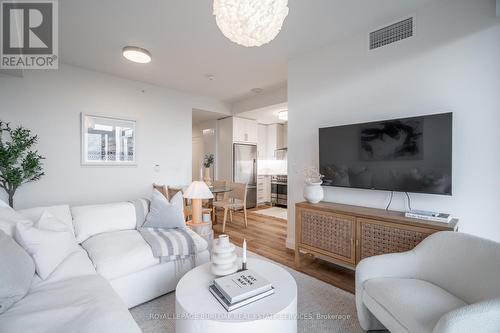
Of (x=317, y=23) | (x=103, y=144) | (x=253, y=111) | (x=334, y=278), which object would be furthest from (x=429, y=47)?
(x=103, y=144)

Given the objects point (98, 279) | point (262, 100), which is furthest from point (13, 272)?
point (262, 100)

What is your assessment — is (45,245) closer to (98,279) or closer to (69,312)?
(98,279)

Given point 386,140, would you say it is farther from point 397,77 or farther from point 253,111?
point 253,111

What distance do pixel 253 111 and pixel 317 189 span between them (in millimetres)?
3015

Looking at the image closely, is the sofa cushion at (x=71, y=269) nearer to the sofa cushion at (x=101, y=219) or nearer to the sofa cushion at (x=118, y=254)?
the sofa cushion at (x=118, y=254)

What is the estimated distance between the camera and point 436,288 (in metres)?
1.42

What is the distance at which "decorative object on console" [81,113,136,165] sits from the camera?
354cm

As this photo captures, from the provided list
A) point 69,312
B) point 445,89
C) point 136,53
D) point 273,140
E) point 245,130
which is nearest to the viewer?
point 69,312

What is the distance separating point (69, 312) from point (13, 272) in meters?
0.44

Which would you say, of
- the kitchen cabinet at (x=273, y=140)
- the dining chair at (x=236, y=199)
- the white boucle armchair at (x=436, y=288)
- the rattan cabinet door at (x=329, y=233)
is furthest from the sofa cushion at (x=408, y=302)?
the kitchen cabinet at (x=273, y=140)

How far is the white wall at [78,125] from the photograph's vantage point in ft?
10.2

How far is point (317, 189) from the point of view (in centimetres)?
261

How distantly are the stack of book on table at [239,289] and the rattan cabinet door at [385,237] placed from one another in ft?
4.13

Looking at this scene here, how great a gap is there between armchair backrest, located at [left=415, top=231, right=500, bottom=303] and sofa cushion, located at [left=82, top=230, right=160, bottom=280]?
2148 mm
